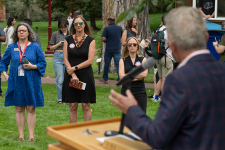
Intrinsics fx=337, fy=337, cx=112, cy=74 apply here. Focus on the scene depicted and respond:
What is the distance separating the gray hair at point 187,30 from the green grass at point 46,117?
162 inches

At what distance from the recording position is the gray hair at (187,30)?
1.84 metres

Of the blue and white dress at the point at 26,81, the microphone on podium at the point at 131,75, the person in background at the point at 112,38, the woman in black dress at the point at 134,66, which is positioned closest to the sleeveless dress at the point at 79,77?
the blue and white dress at the point at 26,81

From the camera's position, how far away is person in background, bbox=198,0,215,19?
1146cm

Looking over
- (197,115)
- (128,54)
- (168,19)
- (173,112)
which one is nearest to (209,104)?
(197,115)

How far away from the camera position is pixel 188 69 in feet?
5.95

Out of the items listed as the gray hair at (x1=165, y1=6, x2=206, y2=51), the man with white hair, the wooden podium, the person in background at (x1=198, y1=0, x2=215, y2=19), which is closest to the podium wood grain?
the wooden podium

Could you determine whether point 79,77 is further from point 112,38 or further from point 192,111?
point 112,38

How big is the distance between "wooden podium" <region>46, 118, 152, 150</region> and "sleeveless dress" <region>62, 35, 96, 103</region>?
10.2 feet

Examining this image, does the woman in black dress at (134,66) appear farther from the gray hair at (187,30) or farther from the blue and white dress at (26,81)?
the gray hair at (187,30)

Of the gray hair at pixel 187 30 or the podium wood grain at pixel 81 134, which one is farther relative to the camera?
the podium wood grain at pixel 81 134

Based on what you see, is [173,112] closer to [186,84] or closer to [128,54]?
[186,84]

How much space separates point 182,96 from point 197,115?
137 mm

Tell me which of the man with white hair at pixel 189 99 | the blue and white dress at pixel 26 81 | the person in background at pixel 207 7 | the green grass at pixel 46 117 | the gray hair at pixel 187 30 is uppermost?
the person in background at pixel 207 7

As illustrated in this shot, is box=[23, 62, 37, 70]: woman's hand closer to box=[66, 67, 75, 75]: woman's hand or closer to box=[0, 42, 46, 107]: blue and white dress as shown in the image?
box=[0, 42, 46, 107]: blue and white dress
